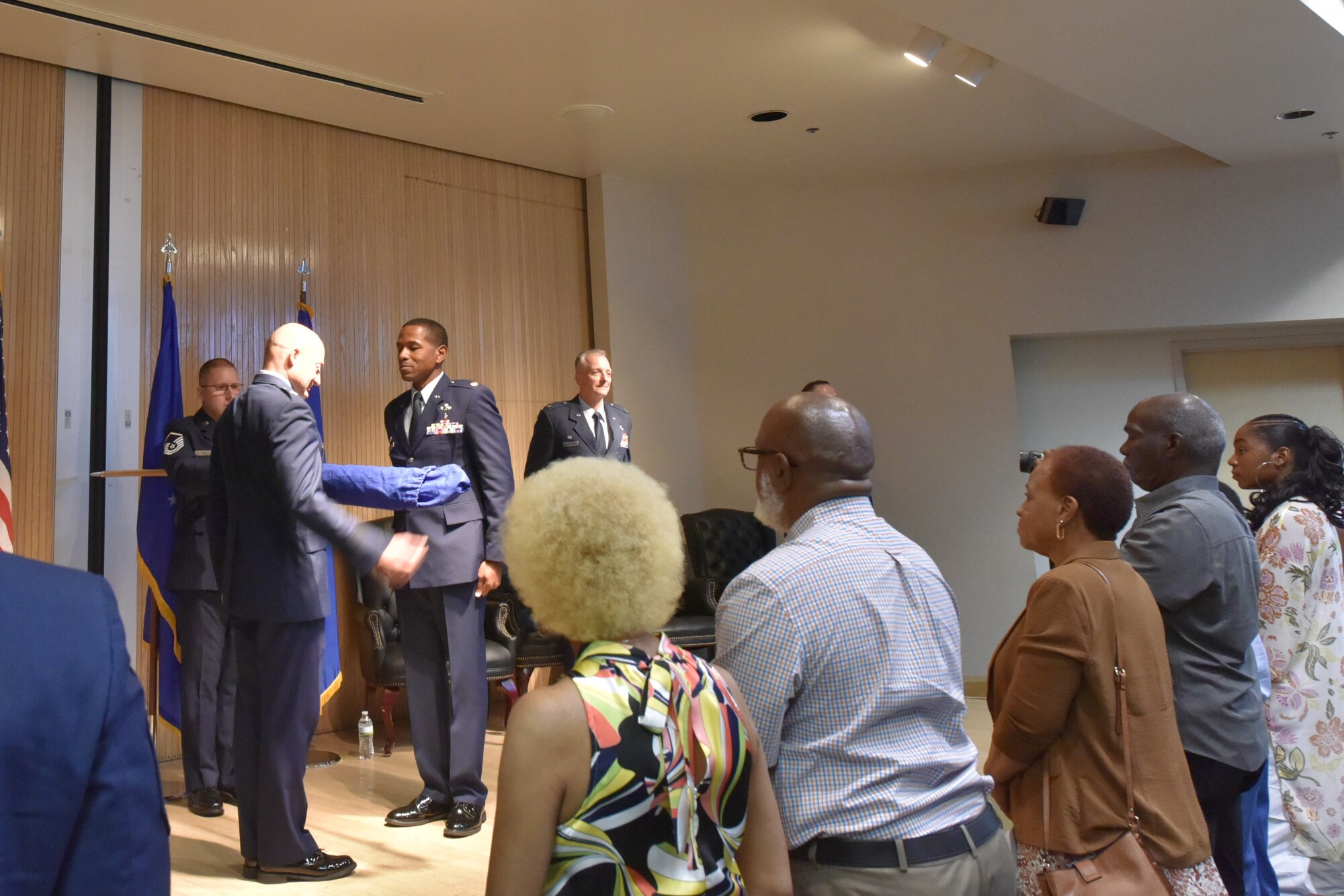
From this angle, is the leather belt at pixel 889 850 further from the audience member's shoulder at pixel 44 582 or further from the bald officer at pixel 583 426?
the bald officer at pixel 583 426

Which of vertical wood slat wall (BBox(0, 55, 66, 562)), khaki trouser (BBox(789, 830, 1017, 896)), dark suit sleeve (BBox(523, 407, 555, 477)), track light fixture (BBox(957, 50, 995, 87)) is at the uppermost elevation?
track light fixture (BBox(957, 50, 995, 87))

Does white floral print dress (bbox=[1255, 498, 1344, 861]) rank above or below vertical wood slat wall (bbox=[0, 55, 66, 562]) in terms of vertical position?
below

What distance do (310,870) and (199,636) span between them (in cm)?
147

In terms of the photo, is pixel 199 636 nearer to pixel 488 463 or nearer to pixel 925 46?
pixel 488 463

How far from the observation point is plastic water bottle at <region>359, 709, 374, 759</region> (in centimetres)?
494

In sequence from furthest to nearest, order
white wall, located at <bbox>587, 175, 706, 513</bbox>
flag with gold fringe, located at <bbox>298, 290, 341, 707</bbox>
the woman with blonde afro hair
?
white wall, located at <bbox>587, 175, 706, 513</bbox>
flag with gold fringe, located at <bbox>298, 290, 341, 707</bbox>
the woman with blonde afro hair

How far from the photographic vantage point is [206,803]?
392cm

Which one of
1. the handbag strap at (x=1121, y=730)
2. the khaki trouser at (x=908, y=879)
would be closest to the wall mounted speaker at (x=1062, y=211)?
the handbag strap at (x=1121, y=730)

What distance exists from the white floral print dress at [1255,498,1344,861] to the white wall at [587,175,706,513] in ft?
13.1

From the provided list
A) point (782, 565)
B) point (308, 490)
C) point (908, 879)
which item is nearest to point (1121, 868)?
point (908, 879)

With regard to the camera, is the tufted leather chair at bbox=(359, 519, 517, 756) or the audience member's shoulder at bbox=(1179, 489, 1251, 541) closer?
the audience member's shoulder at bbox=(1179, 489, 1251, 541)

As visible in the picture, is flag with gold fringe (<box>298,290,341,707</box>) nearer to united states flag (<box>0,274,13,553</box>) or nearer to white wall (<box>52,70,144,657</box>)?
→ white wall (<box>52,70,144,657</box>)

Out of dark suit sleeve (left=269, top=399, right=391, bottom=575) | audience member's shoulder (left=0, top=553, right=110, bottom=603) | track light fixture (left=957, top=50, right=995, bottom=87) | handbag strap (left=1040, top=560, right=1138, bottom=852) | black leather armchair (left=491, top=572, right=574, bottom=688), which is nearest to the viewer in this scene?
audience member's shoulder (left=0, top=553, right=110, bottom=603)

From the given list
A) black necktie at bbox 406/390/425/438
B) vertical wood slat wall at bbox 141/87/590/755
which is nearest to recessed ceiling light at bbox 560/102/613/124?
vertical wood slat wall at bbox 141/87/590/755
